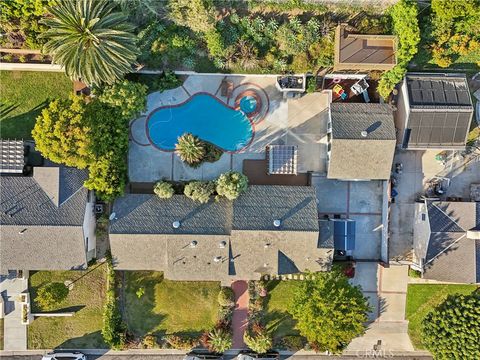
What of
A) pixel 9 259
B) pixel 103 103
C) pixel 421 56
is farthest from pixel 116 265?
pixel 421 56

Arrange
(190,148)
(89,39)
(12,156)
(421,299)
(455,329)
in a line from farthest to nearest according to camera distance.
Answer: (421,299)
(12,156)
(190,148)
(455,329)
(89,39)

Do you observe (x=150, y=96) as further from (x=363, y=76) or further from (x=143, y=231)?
(x=363, y=76)

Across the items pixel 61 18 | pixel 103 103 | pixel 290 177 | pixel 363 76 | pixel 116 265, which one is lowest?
pixel 116 265

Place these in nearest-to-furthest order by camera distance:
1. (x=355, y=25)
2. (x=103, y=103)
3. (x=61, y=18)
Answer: (x=61, y=18) → (x=103, y=103) → (x=355, y=25)

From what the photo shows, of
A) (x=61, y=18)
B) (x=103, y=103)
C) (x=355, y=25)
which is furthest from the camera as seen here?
(x=355, y=25)

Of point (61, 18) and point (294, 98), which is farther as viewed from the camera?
point (294, 98)

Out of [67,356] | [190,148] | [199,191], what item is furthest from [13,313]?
[190,148]

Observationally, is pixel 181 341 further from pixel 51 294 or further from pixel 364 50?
pixel 364 50
